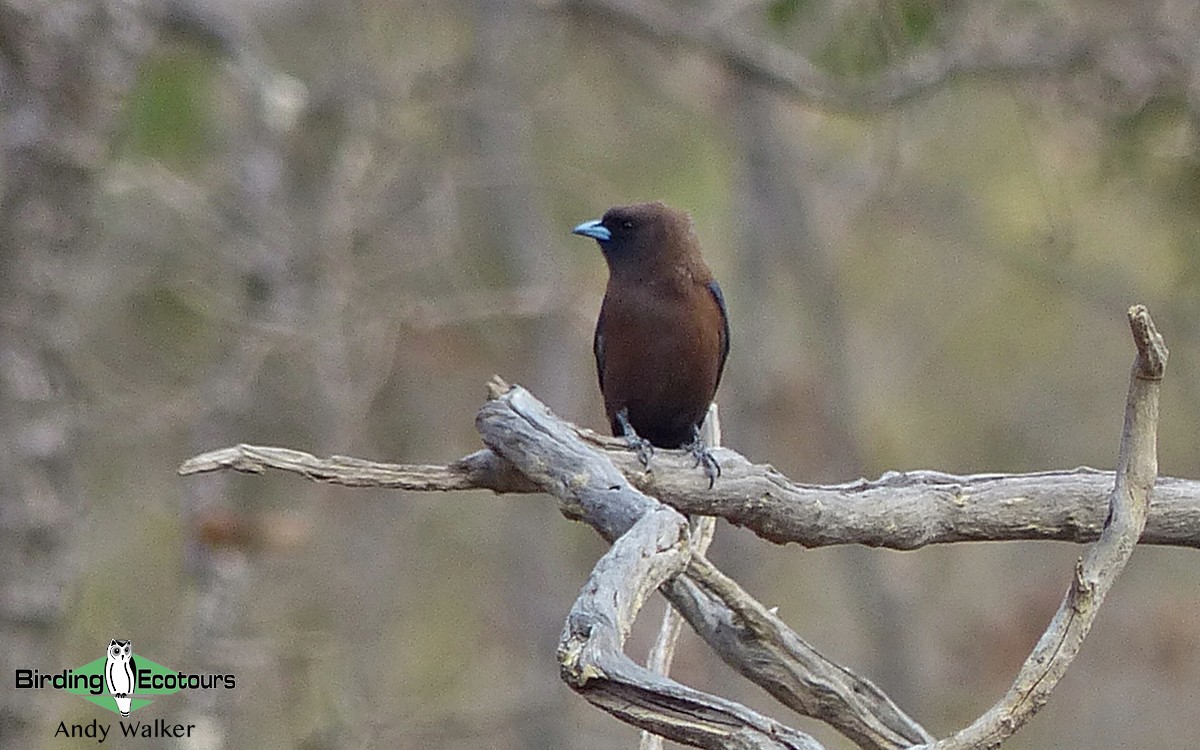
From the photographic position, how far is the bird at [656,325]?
533 cm

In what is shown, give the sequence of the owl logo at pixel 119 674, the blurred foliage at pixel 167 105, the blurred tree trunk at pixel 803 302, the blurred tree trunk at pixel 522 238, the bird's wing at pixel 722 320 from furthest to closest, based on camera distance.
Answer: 1. the blurred tree trunk at pixel 803 302
2. the blurred tree trunk at pixel 522 238
3. the blurred foliage at pixel 167 105
4. the bird's wing at pixel 722 320
5. the owl logo at pixel 119 674

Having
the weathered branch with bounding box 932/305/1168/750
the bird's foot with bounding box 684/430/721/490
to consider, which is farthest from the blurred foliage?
the weathered branch with bounding box 932/305/1168/750

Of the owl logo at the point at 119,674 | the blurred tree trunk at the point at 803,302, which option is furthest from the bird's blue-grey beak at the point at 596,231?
the blurred tree trunk at the point at 803,302

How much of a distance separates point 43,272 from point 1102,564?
12.4ft

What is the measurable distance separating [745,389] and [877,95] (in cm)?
229

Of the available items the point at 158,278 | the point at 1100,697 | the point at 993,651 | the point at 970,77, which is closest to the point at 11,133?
the point at 158,278

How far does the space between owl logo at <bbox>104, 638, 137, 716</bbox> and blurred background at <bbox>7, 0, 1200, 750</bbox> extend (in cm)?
72

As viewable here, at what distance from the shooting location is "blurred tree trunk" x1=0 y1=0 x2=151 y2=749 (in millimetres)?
5258

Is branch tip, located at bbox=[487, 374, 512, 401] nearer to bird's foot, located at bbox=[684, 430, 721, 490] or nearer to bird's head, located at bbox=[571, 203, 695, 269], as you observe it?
bird's foot, located at bbox=[684, 430, 721, 490]

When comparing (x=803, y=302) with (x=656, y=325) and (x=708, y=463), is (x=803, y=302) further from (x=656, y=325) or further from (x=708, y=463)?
(x=708, y=463)

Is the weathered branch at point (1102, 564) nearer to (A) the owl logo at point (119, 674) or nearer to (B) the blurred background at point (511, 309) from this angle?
(A) the owl logo at point (119, 674)

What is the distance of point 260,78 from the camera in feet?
19.7

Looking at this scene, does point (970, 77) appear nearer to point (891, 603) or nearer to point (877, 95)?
point (877, 95)

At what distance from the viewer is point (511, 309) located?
19.1 ft
